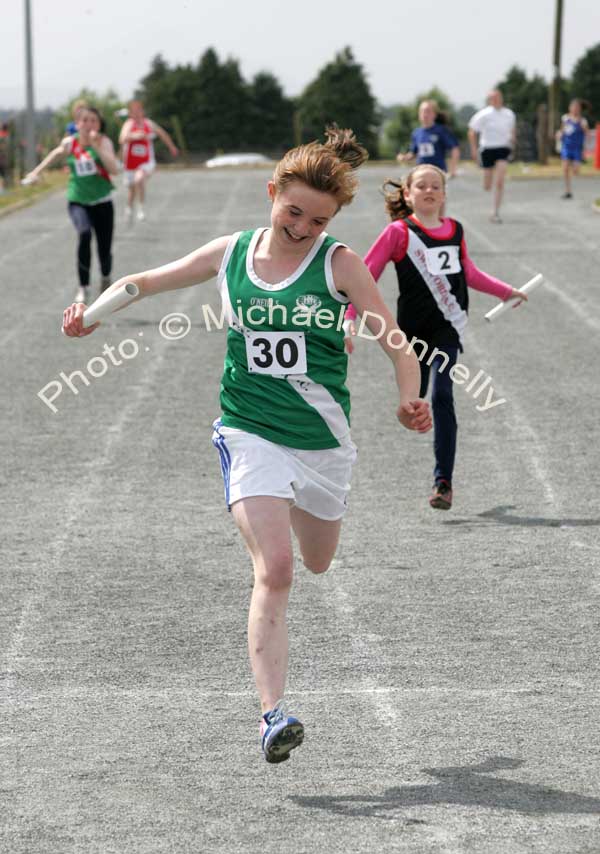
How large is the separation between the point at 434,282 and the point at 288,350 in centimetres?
Result: 363

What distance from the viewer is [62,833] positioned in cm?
439

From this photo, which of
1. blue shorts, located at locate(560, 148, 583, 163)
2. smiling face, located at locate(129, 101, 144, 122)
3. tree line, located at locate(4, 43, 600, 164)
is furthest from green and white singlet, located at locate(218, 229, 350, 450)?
tree line, located at locate(4, 43, 600, 164)

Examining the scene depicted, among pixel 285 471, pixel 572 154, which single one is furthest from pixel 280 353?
pixel 572 154

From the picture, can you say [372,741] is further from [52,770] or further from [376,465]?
[376,465]

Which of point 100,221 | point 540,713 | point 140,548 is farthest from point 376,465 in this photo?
point 100,221

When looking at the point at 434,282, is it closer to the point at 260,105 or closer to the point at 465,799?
the point at 465,799

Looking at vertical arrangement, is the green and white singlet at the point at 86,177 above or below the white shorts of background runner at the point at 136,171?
above

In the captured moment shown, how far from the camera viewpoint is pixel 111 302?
5359mm

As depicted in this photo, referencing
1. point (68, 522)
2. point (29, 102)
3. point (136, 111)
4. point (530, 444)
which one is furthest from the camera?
point (29, 102)

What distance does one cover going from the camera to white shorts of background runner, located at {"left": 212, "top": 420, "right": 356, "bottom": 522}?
16.5 ft

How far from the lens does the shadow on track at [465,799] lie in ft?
14.9

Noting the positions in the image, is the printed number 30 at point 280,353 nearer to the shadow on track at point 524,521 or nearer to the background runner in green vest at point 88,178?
the shadow on track at point 524,521

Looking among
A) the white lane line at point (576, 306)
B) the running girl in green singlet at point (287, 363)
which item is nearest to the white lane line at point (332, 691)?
the running girl in green singlet at point (287, 363)

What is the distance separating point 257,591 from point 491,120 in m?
21.6
